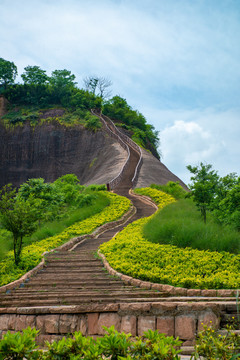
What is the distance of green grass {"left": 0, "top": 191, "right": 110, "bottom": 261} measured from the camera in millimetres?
17234

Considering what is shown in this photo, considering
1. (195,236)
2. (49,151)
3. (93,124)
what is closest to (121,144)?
(93,124)

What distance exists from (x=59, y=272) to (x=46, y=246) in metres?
3.80

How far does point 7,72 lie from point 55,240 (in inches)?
2132

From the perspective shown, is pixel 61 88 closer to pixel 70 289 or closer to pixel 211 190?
pixel 211 190

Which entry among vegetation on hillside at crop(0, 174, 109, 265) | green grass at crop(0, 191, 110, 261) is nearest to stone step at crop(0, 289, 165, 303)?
vegetation on hillside at crop(0, 174, 109, 265)

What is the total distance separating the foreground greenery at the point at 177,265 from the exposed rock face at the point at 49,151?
119 ft

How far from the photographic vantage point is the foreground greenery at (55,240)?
11783mm

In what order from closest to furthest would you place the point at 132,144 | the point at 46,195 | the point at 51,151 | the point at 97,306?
the point at 97,306 < the point at 46,195 < the point at 132,144 < the point at 51,151

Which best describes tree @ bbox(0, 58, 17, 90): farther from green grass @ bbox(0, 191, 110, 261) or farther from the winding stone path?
the winding stone path

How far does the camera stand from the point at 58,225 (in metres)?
20.3

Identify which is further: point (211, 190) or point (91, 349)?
point (211, 190)

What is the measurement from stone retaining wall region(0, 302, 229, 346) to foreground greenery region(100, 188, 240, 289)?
7.30 feet

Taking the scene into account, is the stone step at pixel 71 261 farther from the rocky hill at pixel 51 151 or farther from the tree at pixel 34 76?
the tree at pixel 34 76

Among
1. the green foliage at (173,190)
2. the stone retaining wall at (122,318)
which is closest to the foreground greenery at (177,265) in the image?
the stone retaining wall at (122,318)
